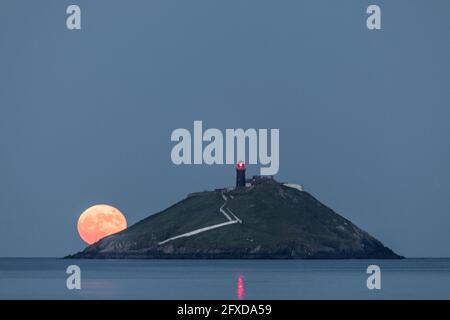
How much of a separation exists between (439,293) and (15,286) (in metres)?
61.1

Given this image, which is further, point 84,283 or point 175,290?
point 84,283

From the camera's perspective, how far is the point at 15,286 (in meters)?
177
